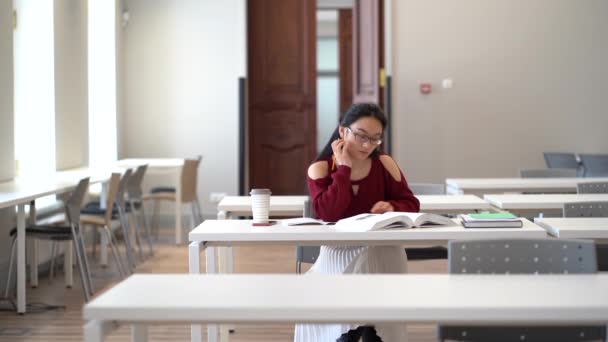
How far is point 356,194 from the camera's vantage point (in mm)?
→ 3967

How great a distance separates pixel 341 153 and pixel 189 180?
5.16 m

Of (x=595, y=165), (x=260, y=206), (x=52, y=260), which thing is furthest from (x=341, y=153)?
(x=595, y=165)

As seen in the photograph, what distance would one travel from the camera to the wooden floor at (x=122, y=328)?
16.6ft

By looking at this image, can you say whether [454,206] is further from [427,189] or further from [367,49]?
[367,49]

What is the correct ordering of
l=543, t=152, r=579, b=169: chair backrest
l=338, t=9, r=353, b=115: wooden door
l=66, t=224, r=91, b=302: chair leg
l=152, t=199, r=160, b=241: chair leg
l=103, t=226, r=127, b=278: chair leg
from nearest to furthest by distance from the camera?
1. l=66, t=224, r=91, b=302: chair leg
2. l=103, t=226, r=127, b=278: chair leg
3. l=543, t=152, r=579, b=169: chair backrest
4. l=152, t=199, r=160, b=241: chair leg
5. l=338, t=9, r=353, b=115: wooden door

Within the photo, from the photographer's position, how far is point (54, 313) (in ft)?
18.7

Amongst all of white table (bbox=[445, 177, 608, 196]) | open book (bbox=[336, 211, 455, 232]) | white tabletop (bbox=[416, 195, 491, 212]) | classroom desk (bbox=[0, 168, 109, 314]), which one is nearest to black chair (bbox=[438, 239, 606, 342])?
open book (bbox=[336, 211, 455, 232])

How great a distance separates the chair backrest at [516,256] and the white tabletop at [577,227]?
0.92m

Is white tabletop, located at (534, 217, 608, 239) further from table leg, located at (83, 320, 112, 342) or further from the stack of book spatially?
table leg, located at (83, 320, 112, 342)

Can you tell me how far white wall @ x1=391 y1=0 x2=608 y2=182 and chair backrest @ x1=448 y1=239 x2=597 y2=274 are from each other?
7417mm

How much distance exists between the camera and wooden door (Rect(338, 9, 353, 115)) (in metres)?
14.7

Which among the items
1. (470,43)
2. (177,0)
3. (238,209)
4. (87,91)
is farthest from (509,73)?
(238,209)

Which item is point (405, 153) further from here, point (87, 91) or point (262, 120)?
point (87, 91)

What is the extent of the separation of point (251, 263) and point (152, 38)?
142 inches
